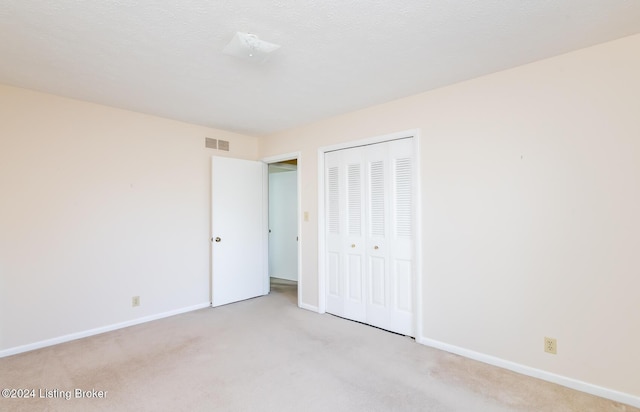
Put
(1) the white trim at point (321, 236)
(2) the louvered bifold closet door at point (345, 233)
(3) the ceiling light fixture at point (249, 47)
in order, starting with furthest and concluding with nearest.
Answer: (1) the white trim at point (321, 236), (2) the louvered bifold closet door at point (345, 233), (3) the ceiling light fixture at point (249, 47)

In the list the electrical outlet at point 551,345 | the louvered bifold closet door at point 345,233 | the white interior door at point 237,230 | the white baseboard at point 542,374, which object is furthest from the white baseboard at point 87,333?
the electrical outlet at point 551,345

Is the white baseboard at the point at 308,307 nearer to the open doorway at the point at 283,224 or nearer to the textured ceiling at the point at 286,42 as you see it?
the open doorway at the point at 283,224

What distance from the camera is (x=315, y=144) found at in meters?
3.98

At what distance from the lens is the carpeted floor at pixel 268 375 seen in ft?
6.70

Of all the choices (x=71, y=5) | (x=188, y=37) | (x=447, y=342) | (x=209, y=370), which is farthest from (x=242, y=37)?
(x=447, y=342)

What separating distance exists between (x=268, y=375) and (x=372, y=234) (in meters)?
1.77

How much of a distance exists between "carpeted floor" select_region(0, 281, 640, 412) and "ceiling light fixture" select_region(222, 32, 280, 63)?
7.91 feet

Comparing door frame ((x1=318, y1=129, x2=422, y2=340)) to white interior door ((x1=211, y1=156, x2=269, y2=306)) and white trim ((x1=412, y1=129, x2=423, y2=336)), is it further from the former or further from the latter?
white interior door ((x1=211, y1=156, x2=269, y2=306))

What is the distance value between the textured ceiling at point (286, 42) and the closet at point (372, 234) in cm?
76

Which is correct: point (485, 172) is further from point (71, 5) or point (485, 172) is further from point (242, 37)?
point (71, 5)

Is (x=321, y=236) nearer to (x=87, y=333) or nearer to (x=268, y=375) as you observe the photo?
(x=268, y=375)

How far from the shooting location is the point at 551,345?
2.29m

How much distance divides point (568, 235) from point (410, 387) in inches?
63.6

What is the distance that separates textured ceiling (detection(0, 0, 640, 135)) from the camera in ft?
5.76
